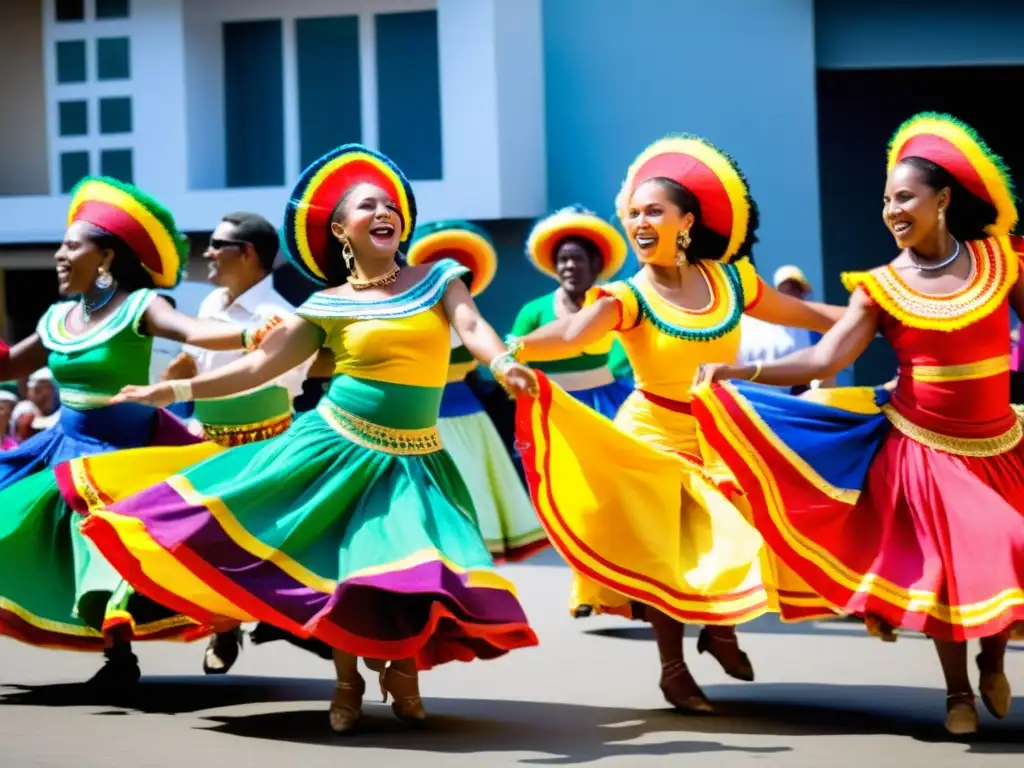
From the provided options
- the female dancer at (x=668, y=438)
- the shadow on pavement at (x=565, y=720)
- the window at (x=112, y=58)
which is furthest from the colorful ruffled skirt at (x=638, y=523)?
the window at (x=112, y=58)

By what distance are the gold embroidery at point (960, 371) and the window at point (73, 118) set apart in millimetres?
12614

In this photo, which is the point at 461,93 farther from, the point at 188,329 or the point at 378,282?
the point at 378,282

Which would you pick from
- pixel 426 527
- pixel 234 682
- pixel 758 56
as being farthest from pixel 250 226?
pixel 758 56

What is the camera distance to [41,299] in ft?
64.3

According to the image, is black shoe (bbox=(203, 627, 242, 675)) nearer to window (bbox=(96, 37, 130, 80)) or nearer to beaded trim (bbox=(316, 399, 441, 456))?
beaded trim (bbox=(316, 399, 441, 456))

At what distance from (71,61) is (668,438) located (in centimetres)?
1204

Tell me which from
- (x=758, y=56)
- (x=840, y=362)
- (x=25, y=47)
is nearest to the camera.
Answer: (x=840, y=362)

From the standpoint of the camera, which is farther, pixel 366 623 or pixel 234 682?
pixel 234 682

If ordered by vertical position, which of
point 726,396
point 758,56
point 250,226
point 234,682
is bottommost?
point 234,682

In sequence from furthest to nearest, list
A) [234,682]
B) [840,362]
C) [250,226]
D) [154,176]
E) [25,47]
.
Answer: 1. [25,47]
2. [154,176]
3. [250,226]
4. [234,682]
5. [840,362]

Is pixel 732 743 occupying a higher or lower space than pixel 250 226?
lower

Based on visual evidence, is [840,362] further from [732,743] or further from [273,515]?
[273,515]

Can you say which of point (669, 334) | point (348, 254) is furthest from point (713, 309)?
point (348, 254)

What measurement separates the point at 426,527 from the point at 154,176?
11455 millimetres
